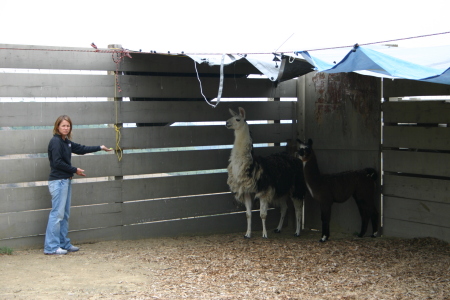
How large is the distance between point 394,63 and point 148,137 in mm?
3465

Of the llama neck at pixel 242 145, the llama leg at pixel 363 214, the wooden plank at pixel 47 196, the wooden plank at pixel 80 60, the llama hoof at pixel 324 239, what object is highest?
the wooden plank at pixel 80 60

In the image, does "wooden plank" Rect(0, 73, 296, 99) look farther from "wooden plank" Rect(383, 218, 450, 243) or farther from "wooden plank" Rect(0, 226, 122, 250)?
"wooden plank" Rect(383, 218, 450, 243)

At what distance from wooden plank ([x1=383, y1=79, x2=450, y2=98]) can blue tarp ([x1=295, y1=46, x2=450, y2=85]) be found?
0.66 metres

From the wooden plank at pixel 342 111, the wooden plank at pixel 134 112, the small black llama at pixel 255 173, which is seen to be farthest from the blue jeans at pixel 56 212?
the wooden plank at pixel 342 111

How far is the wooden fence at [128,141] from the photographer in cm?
680

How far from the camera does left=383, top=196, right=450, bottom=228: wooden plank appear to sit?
6918 millimetres

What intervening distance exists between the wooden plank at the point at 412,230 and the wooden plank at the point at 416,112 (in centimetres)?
131

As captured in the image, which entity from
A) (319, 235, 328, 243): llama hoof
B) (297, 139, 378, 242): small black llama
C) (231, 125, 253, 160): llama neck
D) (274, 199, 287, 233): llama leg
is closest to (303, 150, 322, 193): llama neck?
(297, 139, 378, 242): small black llama

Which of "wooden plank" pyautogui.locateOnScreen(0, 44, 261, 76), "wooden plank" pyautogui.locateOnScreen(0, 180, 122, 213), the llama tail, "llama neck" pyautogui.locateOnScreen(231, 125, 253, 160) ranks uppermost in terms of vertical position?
"wooden plank" pyautogui.locateOnScreen(0, 44, 261, 76)

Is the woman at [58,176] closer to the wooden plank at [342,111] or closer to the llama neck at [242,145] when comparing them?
the llama neck at [242,145]

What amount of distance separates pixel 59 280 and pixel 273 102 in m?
4.36

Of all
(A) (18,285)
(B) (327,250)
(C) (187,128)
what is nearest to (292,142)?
(C) (187,128)

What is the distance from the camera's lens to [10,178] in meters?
6.74

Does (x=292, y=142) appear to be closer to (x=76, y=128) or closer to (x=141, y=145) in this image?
(x=141, y=145)
